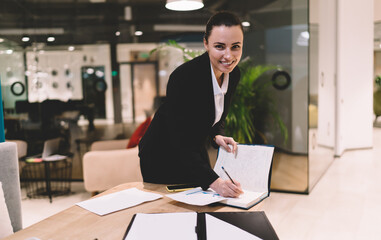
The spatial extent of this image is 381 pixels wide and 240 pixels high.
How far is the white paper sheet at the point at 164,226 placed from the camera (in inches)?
36.8

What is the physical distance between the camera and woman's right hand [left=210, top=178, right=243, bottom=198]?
120 centimetres

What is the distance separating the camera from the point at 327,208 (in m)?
3.55

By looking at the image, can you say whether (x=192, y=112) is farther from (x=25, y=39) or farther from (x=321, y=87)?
(x=25, y=39)

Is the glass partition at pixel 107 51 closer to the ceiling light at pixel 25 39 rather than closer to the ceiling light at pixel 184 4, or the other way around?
the ceiling light at pixel 25 39

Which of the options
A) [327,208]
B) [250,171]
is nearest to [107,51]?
[327,208]

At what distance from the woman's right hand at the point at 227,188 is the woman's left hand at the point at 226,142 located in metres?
0.17

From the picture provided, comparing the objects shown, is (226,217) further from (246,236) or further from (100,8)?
(100,8)

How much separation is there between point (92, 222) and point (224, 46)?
0.80 m

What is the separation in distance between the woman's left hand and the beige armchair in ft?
7.94

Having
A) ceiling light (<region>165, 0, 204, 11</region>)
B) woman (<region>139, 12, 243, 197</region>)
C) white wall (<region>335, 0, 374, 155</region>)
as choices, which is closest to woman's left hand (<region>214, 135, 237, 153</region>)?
woman (<region>139, 12, 243, 197</region>)

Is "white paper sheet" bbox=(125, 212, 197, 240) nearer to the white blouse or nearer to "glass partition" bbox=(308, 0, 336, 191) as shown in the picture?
the white blouse

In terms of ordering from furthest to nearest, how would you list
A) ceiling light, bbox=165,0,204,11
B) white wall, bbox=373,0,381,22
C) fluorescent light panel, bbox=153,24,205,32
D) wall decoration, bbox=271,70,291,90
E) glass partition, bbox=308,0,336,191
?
white wall, bbox=373,0,381,22 < fluorescent light panel, bbox=153,24,205,32 < glass partition, bbox=308,0,336,191 < wall decoration, bbox=271,70,291,90 < ceiling light, bbox=165,0,204,11

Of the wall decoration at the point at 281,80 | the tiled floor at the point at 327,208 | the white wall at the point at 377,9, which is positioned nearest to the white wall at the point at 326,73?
the tiled floor at the point at 327,208

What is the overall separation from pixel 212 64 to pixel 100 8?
4241mm
